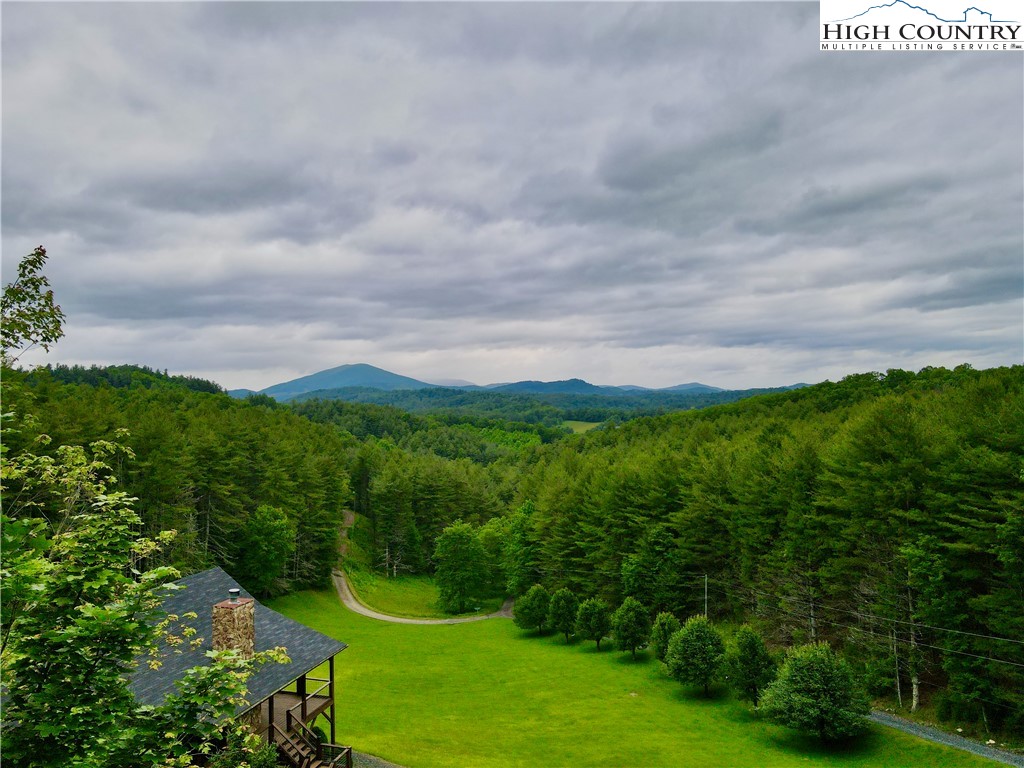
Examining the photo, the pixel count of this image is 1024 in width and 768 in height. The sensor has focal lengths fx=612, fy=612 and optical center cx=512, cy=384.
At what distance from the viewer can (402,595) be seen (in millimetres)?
73000

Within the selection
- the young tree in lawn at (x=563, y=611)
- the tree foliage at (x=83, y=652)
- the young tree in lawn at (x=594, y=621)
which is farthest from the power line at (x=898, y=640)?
the tree foliage at (x=83, y=652)

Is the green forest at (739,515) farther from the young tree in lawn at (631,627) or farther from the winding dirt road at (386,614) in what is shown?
the young tree in lawn at (631,627)

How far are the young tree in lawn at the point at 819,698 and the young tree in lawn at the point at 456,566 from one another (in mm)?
40565

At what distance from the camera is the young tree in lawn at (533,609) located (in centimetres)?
5681

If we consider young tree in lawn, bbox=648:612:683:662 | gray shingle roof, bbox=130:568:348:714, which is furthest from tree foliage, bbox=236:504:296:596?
gray shingle roof, bbox=130:568:348:714

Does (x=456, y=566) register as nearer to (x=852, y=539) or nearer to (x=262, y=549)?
(x=262, y=549)

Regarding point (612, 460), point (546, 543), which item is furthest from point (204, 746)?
point (612, 460)

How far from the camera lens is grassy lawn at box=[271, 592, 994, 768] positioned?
28688 mm

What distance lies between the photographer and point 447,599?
2692 inches

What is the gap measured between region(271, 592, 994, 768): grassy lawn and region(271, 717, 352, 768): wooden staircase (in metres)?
4.35

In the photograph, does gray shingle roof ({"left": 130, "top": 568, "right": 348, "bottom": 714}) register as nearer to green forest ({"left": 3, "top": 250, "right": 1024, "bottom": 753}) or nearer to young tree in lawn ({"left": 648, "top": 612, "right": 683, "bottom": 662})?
green forest ({"left": 3, "top": 250, "right": 1024, "bottom": 753})

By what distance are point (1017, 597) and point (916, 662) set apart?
7680 mm

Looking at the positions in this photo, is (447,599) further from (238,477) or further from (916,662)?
(916,662)

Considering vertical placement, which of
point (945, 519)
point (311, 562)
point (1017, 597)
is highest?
point (945, 519)
